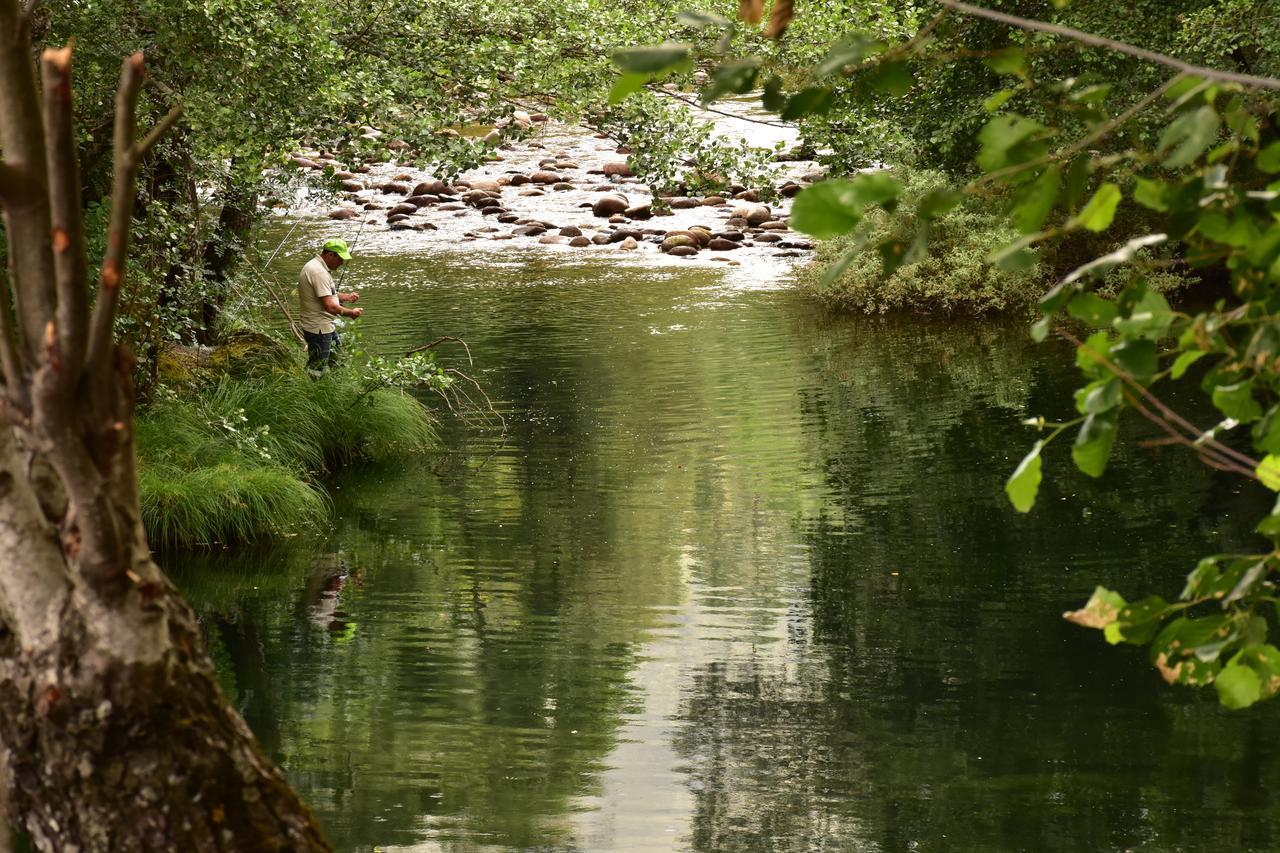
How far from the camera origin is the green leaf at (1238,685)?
2414 mm

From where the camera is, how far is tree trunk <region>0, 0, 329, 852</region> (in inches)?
106

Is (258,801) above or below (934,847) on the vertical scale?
above

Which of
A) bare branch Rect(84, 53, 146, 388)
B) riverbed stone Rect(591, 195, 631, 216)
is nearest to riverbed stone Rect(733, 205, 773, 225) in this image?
riverbed stone Rect(591, 195, 631, 216)

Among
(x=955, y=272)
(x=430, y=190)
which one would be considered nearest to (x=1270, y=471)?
(x=955, y=272)

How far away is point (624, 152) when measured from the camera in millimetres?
33719

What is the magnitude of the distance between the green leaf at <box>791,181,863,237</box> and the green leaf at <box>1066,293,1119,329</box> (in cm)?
45

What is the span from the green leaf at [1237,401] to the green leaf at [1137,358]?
28 cm

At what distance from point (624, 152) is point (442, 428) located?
1961 cm

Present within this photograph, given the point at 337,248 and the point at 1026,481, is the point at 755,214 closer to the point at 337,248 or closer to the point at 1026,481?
the point at 337,248

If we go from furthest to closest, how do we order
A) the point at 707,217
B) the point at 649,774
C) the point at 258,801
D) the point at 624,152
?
the point at 624,152, the point at 707,217, the point at 649,774, the point at 258,801

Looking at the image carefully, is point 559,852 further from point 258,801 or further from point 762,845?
point 258,801

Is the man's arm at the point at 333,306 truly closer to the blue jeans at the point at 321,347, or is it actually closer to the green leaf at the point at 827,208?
the blue jeans at the point at 321,347

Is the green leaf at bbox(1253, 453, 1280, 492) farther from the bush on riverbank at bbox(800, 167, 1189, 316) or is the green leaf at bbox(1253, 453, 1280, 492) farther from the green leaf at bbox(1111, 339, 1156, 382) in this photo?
the bush on riverbank at bbox(800, 167, 1189, 316)

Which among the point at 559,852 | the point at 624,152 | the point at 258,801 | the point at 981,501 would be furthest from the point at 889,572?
the point at 624,152
